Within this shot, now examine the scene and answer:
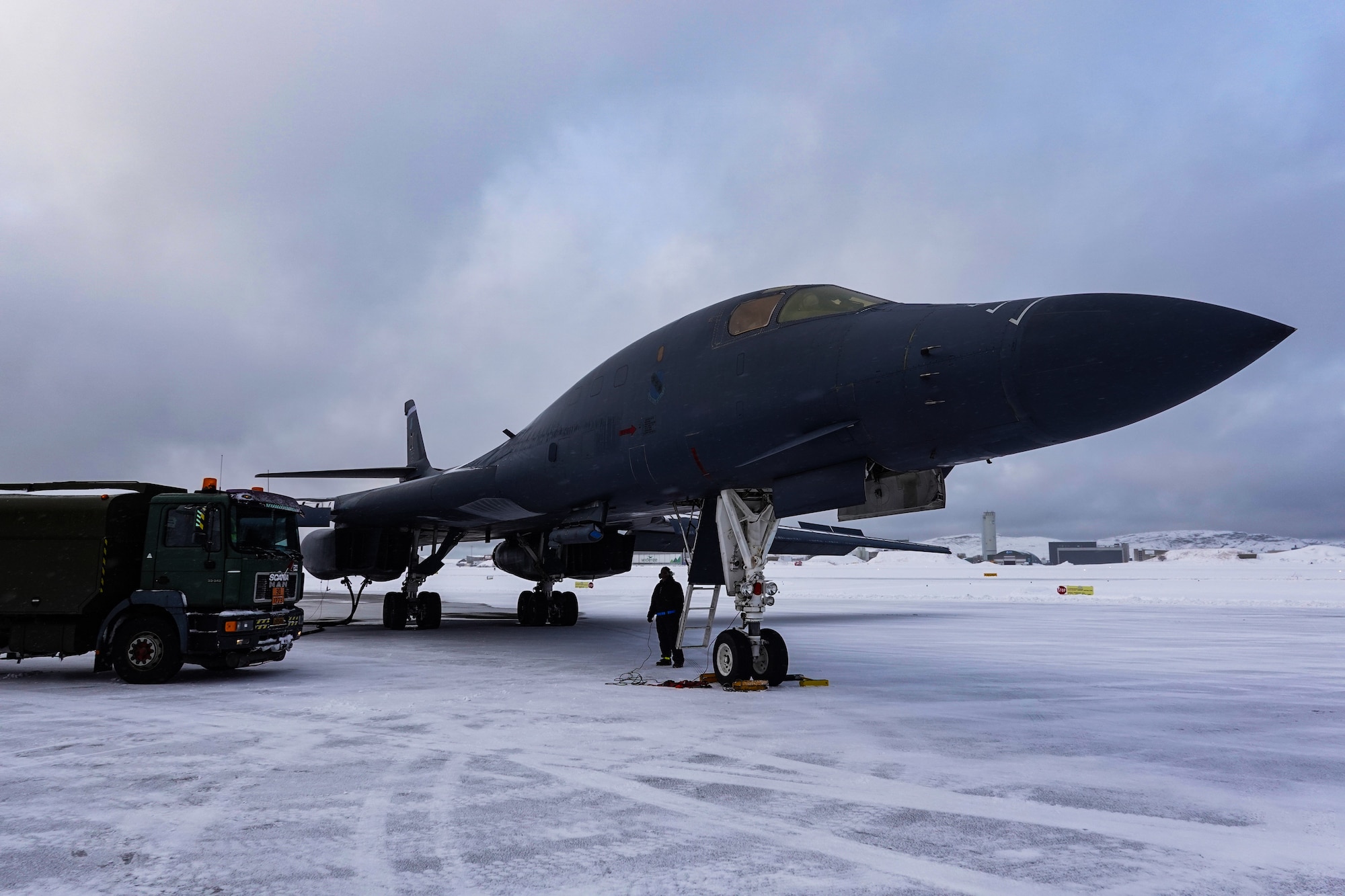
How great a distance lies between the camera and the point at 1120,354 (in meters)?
5.06

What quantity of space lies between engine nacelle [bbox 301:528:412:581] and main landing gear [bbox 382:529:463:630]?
0.34m

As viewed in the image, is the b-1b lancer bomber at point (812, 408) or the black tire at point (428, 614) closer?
the b-1b lancer bomber at point (812, 408)

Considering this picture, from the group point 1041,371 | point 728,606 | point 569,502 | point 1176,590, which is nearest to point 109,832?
point 1041,371

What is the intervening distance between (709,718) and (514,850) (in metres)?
3.05

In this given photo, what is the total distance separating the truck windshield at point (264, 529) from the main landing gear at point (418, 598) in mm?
6396

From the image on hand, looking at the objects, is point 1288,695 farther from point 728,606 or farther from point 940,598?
point 940,598

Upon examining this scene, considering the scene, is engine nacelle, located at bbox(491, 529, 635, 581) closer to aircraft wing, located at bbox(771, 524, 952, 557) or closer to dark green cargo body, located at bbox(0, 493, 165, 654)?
aircraft wing, located at bbox(771, 524, 952, 557)

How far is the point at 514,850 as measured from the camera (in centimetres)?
320

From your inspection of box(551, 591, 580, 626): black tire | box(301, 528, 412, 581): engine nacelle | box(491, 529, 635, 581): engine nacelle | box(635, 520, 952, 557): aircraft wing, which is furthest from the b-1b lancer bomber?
box(635, 520, 952, 557): aircraft wing

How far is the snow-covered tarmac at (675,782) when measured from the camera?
9.82 feet

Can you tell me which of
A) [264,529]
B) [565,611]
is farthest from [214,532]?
[565,611]

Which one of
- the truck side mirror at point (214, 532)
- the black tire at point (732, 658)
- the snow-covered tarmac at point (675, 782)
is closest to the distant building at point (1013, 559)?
the snow-covered tarmac at point (675, 782)

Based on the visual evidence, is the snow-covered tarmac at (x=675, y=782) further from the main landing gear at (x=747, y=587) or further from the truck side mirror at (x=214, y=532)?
the truck side mirror at (x=214, y=532)

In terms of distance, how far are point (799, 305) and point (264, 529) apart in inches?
265
